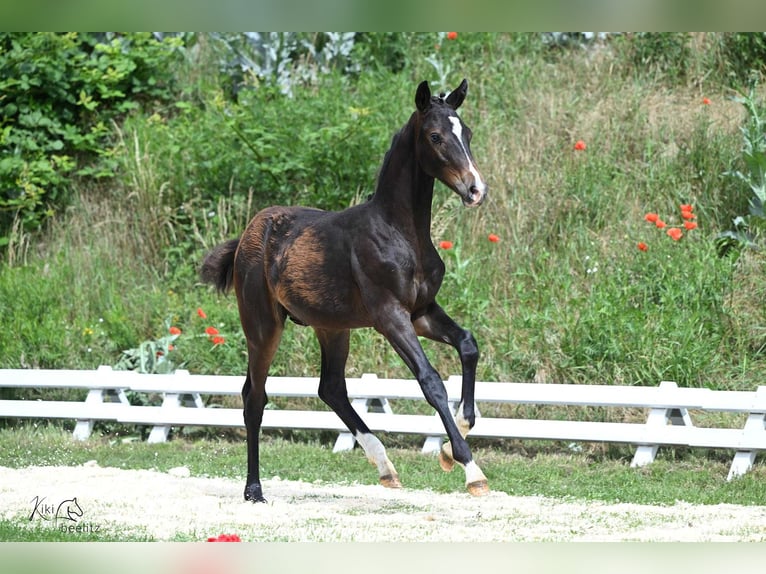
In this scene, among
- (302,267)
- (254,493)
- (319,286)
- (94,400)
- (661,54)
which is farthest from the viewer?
(661,54)

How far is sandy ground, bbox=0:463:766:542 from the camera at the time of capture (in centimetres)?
555

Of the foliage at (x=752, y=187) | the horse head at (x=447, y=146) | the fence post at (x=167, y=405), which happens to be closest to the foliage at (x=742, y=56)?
the foliage at (x=752, y=187)

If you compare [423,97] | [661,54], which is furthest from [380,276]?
[661,54]

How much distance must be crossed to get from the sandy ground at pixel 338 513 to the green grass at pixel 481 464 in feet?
1.10

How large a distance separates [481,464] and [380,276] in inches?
107

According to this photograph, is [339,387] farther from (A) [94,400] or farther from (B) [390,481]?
(A) [94,400]

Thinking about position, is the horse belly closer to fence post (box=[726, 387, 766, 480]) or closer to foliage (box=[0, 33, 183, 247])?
fence post (box=[726, 387, 766, 480])

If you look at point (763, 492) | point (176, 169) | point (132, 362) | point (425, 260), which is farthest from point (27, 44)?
point (763, 492)

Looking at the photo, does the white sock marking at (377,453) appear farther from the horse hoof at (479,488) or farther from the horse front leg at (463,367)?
the horse hoof at (479,488)

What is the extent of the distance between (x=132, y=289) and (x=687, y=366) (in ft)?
19.4

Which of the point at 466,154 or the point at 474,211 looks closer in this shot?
the point at 466,154

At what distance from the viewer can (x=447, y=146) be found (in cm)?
568

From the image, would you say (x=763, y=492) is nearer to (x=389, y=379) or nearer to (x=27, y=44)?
(x=389, y=379)

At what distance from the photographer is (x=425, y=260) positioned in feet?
19.9
